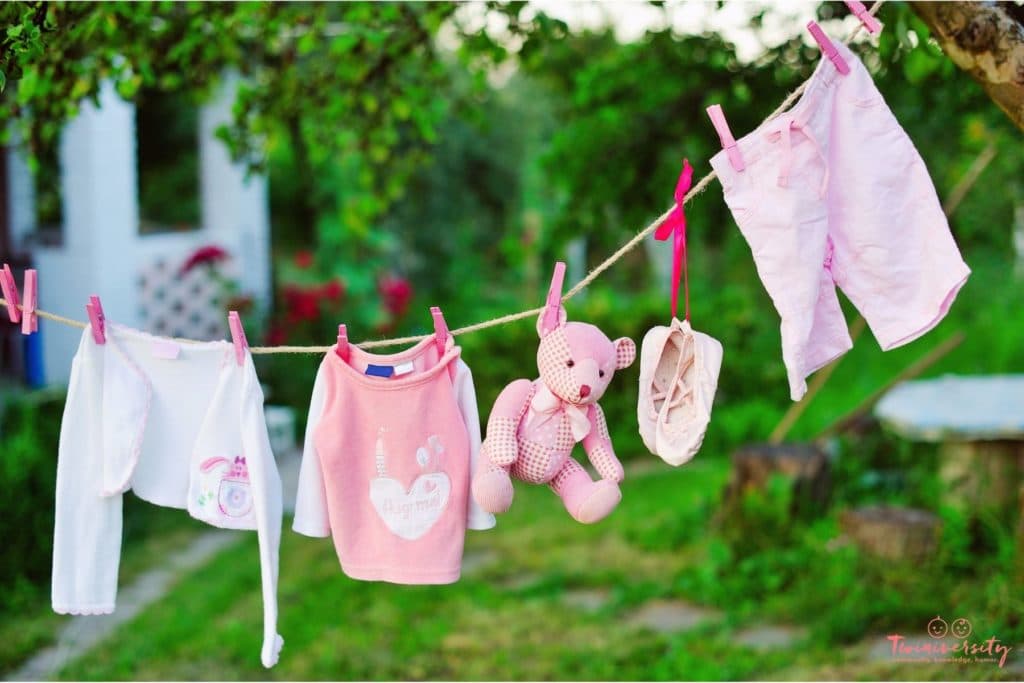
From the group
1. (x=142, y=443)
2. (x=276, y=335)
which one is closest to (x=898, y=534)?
(x=142, y=443)

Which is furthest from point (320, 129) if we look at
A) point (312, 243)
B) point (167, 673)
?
point (312, 243)

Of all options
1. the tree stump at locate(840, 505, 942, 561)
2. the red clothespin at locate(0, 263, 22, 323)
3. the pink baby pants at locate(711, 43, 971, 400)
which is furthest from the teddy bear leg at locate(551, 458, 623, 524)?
the tree stump at locate(840, 505, 942, 561)

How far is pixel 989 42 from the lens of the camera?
223 centimetres

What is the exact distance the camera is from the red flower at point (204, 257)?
7039mm

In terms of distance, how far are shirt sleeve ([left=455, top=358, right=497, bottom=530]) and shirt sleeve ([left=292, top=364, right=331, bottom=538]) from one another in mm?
285

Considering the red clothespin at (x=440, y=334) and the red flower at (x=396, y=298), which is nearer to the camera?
the red clothespin at (x=440, y=334)

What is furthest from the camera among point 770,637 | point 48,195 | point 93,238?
point 93,238

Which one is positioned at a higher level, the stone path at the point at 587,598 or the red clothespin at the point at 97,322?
the red clothespin at the point at 97,322

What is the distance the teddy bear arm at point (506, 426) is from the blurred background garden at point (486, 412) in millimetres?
664

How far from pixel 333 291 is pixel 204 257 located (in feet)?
4.87

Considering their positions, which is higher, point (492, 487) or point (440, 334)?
point (440, 334)

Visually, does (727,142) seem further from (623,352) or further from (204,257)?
(204,257)

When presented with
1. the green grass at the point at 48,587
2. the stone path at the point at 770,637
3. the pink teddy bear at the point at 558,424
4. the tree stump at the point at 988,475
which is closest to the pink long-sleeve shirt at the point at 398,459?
the pink teddy bear at the point at 558,424

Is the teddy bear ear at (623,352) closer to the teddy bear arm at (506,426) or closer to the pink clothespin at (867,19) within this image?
the teddy bear arm at (506,426)
